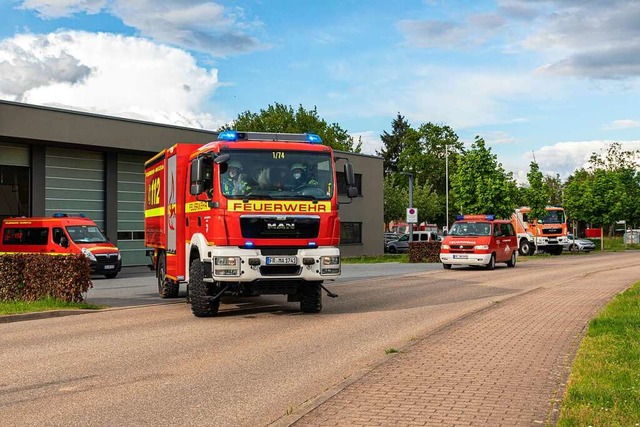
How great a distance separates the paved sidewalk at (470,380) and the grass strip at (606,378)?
18cm

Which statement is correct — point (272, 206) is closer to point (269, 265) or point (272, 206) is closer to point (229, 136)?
point (269, 265)

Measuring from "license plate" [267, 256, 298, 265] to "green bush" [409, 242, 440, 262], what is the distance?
25.3 meters

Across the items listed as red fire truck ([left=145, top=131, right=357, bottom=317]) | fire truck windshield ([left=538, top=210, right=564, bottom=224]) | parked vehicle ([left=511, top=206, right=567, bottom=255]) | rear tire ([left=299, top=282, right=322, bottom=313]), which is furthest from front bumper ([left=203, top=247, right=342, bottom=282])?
fire truck windshield ([left=538, top=210, right=564, bottom=224])

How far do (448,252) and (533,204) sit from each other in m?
19.3

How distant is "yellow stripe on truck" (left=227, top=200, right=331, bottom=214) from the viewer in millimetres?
13344

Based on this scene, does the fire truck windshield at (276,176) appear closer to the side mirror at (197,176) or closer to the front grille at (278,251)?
the side mirror at (197,176)

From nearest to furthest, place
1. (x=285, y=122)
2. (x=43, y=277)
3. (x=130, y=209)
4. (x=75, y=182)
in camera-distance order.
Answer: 1. (x=43, y=277)
2. (x=75, y=182)
3. (x=130, y=209)
4. (x=285, y=122)

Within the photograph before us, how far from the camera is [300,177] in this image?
13.8m

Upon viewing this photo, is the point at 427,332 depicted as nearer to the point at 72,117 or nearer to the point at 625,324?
the point at 625,324

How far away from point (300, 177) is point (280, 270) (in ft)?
5.45

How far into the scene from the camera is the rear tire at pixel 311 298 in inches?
576

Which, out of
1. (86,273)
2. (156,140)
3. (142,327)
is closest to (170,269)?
(86,273)

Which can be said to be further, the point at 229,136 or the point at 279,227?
the point at 229,136

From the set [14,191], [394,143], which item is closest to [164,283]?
[14,191]
